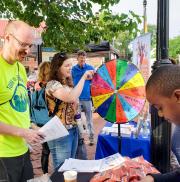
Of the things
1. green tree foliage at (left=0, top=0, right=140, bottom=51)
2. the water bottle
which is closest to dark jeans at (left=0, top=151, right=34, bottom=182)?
the water bottle

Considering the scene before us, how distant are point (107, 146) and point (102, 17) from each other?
106 inches

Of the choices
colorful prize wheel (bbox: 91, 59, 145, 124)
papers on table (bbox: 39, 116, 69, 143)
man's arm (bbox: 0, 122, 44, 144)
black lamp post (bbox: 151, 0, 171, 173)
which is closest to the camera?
man's arm (bbox: 0, 122, 44, 144)

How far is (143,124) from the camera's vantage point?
3.54 m

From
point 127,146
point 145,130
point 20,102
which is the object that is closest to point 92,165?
point 20,102

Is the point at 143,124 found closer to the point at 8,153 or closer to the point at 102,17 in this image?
the point at 8,153

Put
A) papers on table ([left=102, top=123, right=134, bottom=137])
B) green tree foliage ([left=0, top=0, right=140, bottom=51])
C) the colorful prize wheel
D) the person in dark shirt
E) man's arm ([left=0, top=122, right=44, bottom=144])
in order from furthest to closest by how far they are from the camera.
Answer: green tree foliage ([left=0, top=0, right=140, bottom=51])
papers on table ([left=102, top=123, right=134, bottom=137])
the colorful prize wheel
man's arm ([left=0, top=122, right=44, bottom=144])
the person in dark shirt

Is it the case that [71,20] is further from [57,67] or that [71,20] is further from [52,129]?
[52,129]

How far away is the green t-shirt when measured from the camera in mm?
1993

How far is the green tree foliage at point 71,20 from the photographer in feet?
16.5

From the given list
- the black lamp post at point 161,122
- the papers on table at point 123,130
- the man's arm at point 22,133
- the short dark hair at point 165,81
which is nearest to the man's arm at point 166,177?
the short dark hair at point 165,81

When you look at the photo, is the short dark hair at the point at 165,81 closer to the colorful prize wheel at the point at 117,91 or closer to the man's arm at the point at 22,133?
the man's arm at the point at 22,133

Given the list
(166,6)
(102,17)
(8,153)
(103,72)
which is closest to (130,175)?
(8,153)

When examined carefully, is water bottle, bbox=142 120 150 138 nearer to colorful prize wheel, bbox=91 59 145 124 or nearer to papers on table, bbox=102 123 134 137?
papers on table, bbox=102 123 134 137

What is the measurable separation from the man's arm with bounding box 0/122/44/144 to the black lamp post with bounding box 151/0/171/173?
113cm
